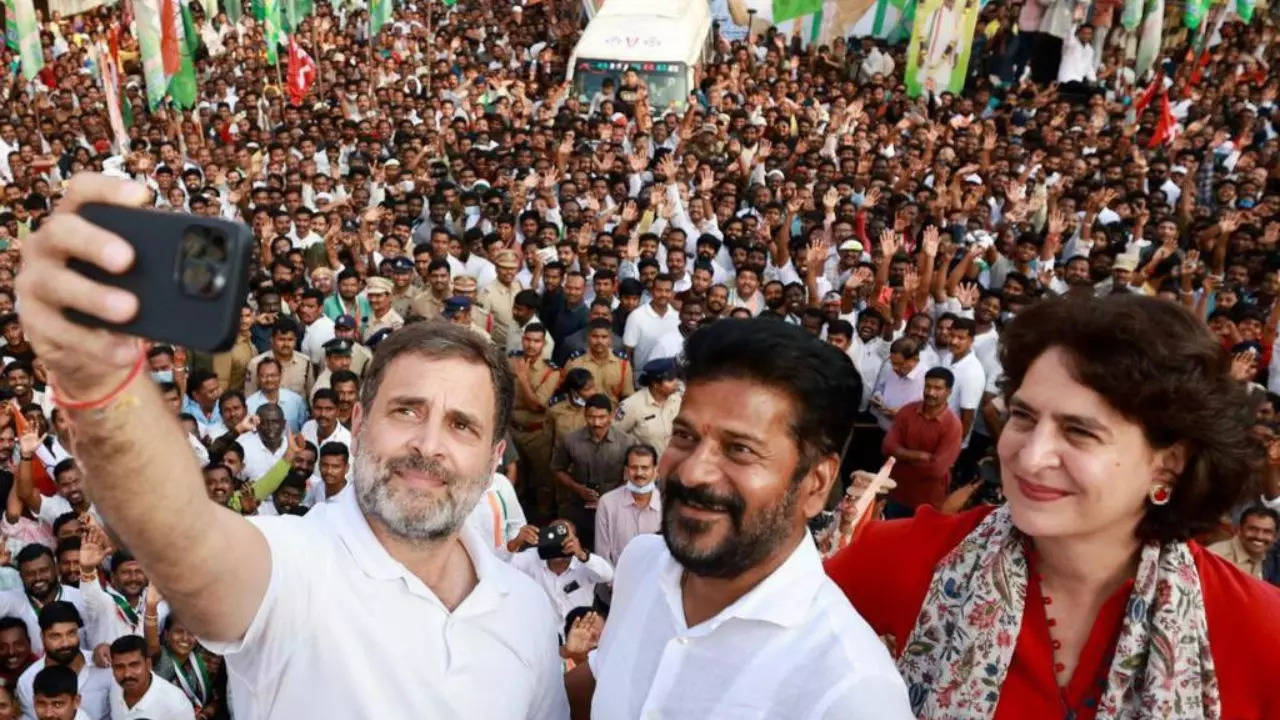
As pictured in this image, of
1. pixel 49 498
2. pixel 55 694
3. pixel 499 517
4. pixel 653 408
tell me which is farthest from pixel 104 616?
pixel 653 408

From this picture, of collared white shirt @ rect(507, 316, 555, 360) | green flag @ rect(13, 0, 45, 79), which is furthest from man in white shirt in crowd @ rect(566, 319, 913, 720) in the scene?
green flag @ rect(13, 0, 45, 79)

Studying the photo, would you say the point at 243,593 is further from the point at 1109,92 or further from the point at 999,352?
the point at 1109,92

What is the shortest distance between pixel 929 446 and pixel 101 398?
546cm

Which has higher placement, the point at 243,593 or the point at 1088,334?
the point at 1088,334

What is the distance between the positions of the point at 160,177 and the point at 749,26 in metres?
11.7

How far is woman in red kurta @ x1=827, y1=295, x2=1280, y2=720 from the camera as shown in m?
1.82

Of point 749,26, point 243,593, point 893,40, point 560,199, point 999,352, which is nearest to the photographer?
point 243,593

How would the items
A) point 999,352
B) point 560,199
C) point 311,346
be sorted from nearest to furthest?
point 999,352, point 311,346, point 560,199

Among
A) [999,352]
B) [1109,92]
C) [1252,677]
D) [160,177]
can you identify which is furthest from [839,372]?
[1109,92]

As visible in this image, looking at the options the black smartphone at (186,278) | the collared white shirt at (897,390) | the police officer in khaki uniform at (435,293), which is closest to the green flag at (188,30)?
the police officer in khaki uniform at (435,293)

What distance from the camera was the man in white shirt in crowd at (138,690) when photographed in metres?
4.36

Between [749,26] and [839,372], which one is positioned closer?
[839,372]

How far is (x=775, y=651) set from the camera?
1.80 meters

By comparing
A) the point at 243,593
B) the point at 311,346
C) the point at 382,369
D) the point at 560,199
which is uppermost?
the point at 382,369
